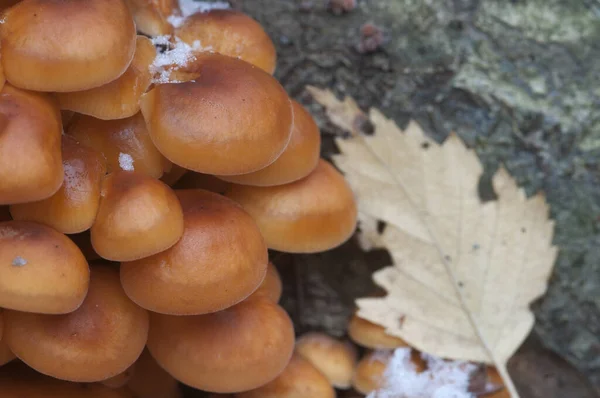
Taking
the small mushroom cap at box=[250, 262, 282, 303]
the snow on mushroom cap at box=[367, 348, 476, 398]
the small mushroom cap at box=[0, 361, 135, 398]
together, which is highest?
the small mushroom cap at box=[250, 262, 282, 303]

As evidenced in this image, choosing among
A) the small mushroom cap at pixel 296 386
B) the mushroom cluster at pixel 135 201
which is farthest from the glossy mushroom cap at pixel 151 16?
the small mushroom cap at pixel 296 386

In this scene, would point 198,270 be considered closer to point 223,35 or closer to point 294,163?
point 294,163

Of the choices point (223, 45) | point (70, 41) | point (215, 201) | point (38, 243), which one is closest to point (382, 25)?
point (223, 45)

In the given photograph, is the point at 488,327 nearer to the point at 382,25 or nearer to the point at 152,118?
the point at 382,25

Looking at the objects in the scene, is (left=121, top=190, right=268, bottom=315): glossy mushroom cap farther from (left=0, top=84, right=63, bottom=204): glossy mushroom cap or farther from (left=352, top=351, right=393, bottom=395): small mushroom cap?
(left=352, top=351, right=393, bottom=395): small mushroom cap

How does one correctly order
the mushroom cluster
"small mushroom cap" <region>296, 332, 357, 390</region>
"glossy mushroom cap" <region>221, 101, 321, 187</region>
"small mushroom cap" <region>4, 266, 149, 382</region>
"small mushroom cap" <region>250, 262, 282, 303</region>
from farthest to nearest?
"small mushroom cap" <region>296, 332, 357, 390</region>
"small mushroom cap" <region>250, 262, 282, 303</region>
"glossy mushroom cap" <region>221, 101, 321, 187</region>
"small mushroom cap" <region>4, 266, 149, 382</region>
the mushroom cluster

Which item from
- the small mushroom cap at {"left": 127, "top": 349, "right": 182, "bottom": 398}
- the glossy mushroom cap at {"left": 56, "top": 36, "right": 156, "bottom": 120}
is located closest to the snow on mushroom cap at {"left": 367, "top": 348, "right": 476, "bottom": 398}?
the small mushroom cap at {"left": 127, "top": 349, "right": 182, "bottom": 398}

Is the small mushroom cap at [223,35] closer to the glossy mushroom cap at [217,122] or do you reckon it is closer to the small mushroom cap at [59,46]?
the glossy mushroom cap at [217,122]
